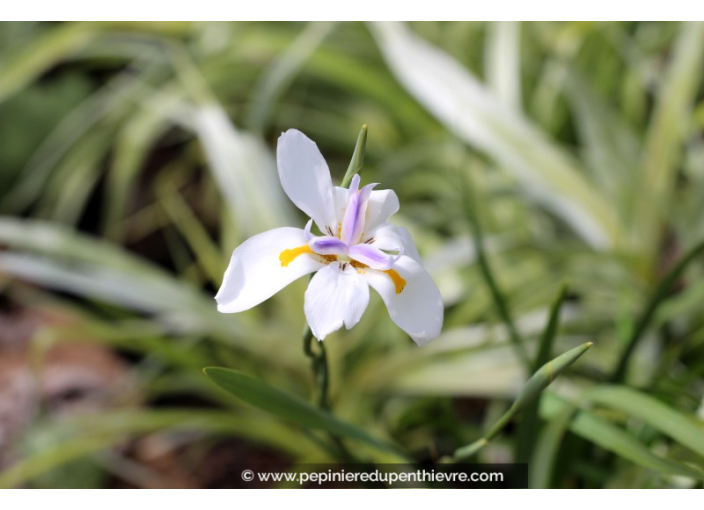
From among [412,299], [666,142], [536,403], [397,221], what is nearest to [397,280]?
[412,299]

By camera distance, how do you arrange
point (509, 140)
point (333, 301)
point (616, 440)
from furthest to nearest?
point (509, 140) < point (616, 440) < point (333, 301)

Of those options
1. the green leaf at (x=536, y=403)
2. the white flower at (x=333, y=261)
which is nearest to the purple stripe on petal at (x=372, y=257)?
the white flower at (x=333, y=261)

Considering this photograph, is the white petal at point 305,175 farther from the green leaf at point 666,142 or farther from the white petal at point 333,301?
the green leaf at point 666,142

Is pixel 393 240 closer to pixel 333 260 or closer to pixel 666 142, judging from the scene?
pixel 333 260

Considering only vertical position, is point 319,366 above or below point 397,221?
above

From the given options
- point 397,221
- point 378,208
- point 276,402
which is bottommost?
point 397,221

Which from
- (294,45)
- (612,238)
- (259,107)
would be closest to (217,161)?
(259,107)

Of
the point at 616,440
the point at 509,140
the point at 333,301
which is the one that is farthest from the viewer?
the point at 509,140
